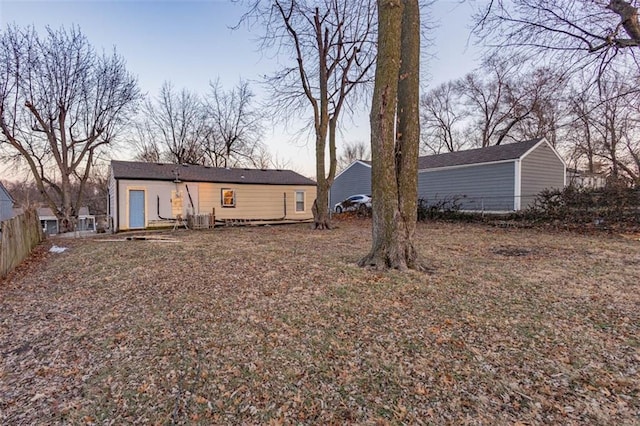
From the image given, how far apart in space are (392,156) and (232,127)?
82.2 feet

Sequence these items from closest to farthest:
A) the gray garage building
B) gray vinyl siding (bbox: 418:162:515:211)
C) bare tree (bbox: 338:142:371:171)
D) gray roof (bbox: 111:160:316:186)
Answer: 1. gray roof (bbox: 111:160:316:186)
2. the gray garage building
3. gray vinyl siding (bbox: 418:162:515:211)
4. bare tree (bbox: 338:142:371:171)

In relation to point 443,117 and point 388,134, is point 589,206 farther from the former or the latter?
point 443,117

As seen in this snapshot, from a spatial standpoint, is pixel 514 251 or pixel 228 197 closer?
pixel 514 251

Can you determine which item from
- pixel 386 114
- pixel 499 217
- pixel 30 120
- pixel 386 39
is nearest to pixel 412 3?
pixel 386 39

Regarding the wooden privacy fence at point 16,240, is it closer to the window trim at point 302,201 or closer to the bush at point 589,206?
the window trim at point 302,201

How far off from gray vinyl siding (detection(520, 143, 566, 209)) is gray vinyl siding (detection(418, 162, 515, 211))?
0.68 metres

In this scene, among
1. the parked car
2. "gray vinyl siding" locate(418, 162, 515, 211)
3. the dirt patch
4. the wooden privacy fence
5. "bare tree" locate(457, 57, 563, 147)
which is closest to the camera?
the wooden privacy fence

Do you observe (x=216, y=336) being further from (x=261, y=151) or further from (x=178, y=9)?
(x=261, y=151)

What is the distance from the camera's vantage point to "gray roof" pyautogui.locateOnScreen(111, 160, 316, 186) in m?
14.1

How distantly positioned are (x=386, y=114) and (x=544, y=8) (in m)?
7.55

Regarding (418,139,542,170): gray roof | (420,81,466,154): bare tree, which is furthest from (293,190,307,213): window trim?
(420,81,466,154): bare tree

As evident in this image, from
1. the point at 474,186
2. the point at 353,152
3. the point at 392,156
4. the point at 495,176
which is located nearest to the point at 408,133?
the point at 392,156

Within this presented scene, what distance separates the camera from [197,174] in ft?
52.1

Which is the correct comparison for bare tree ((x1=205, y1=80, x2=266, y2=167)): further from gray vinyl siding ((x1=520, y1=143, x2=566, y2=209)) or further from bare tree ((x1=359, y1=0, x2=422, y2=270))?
bare tree ((x1=359, y1=0, x2=422, y2=270))
